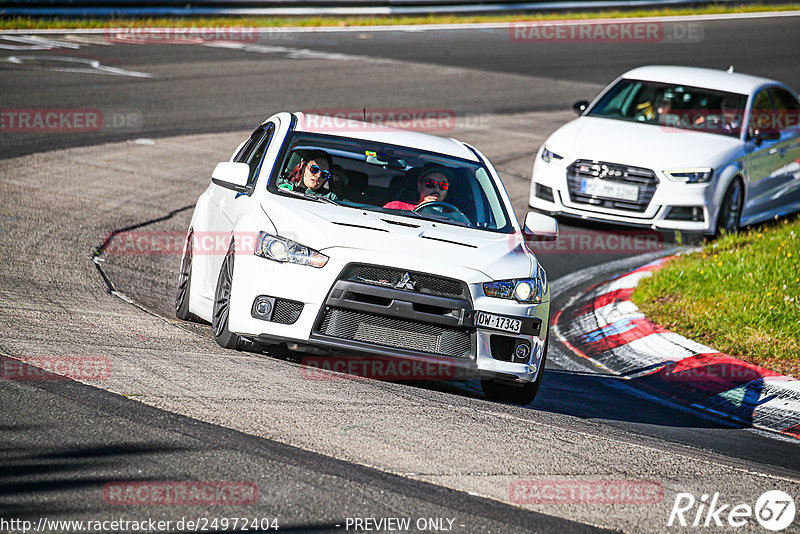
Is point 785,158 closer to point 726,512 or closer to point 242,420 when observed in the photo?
point 726,512

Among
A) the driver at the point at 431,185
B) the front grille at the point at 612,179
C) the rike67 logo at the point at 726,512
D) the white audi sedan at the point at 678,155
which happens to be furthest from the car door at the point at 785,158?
the rike67 logo at the point at 726,512

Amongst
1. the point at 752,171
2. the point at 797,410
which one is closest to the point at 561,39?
the point at 752,171

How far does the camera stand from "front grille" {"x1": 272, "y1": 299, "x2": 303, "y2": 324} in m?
6.62


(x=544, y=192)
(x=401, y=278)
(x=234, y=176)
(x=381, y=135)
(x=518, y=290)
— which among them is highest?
(x=381, y=135)

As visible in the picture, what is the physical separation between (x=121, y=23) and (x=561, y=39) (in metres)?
11.3

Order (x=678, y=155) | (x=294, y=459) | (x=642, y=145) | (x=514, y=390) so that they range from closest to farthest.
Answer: (x=294, y=459) → (x=514, y=390) → (x=678, y=155) → (x=642, y=145)

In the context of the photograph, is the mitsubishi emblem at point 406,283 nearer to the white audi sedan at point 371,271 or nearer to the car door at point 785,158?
the white audi sedan at point 371,271

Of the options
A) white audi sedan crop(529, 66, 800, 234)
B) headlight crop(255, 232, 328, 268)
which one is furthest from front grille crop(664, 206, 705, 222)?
headlight crop(255, 232, 328, 268)

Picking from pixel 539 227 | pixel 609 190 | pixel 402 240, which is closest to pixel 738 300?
pixel 539 227

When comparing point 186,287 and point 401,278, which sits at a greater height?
point 401,278

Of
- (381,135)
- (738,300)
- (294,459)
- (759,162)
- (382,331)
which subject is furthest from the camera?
(759,162)

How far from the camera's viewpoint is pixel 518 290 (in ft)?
22.6

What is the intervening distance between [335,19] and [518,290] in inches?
945

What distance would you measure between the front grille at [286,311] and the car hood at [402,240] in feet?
1.17
